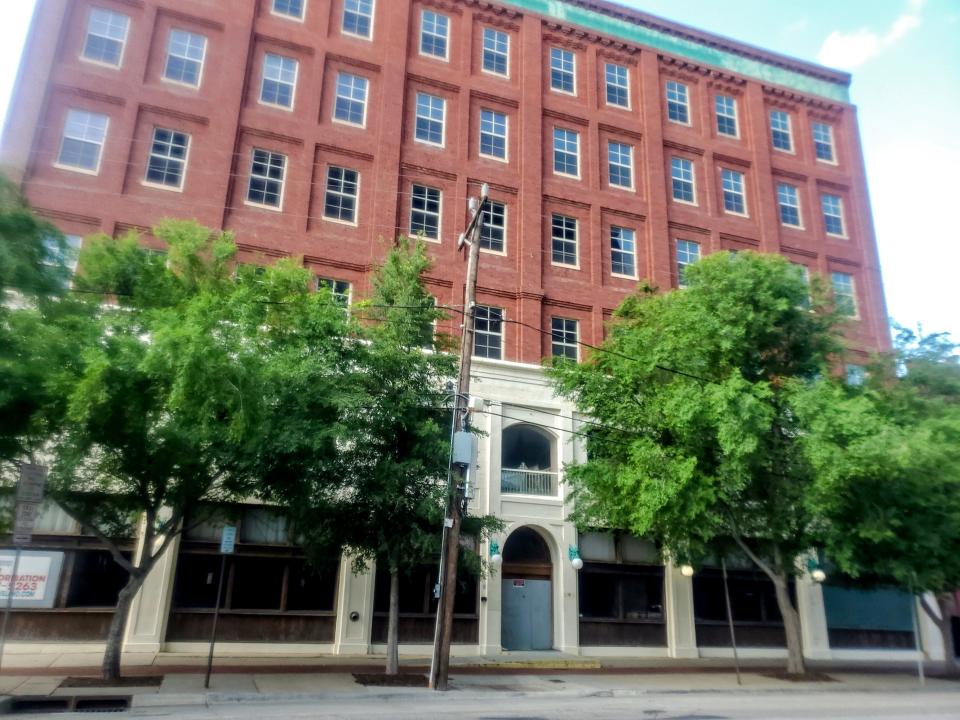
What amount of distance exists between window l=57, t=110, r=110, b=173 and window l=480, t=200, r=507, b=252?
1239cm

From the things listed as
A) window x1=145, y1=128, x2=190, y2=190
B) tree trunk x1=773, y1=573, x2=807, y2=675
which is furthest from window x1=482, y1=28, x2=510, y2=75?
tree trunk x1=773, y1=573, x2=807, y2=675

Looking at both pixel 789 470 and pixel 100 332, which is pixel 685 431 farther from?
pixel 100 332

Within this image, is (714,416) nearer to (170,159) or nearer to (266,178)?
(266,178)

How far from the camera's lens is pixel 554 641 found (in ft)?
70.0

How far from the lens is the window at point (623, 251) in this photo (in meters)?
26.8

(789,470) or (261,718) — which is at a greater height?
(789,470)

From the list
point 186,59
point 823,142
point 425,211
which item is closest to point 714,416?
point 425,211

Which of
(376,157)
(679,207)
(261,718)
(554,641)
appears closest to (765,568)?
(554,641)

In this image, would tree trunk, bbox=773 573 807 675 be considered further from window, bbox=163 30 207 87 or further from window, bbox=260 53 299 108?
window, bbox=163 30 207 87

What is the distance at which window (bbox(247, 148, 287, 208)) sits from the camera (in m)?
23.1

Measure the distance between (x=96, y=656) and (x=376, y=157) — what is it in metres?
17.0

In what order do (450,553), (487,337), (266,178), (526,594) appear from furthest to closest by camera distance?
1. (487,337)
2. (266,178)
3. (526,594)
4. (450,553)

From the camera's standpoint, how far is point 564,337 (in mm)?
24922

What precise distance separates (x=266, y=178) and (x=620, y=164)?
1376 centimetres
